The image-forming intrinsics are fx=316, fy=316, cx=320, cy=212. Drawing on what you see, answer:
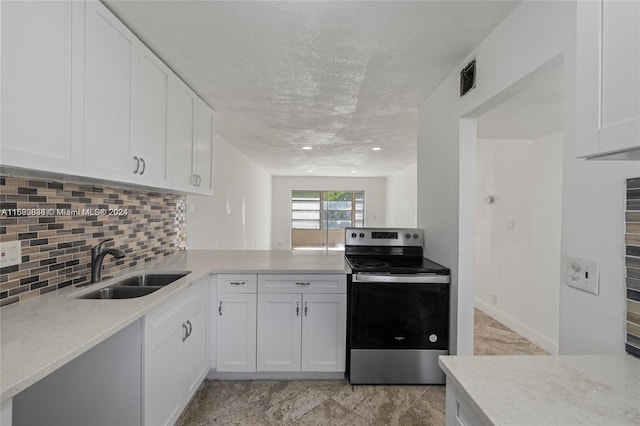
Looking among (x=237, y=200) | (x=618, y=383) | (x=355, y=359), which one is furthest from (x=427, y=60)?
(x=237, y=200)

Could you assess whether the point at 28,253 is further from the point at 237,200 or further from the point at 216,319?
the point at 237,200

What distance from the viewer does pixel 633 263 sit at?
0.95m

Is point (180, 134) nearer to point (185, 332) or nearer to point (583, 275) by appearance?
point (185, 332)

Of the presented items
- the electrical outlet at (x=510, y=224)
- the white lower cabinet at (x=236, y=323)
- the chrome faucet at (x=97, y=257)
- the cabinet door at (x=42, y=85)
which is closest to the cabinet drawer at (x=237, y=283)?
the white lower cabinet at (x=236, y=323)

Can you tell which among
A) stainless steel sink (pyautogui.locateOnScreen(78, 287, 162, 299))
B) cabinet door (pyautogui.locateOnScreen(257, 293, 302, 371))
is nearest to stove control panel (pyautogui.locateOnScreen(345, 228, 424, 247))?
cabinet door (pyautogui.locateOnScreen(257, 293, 302, 371))

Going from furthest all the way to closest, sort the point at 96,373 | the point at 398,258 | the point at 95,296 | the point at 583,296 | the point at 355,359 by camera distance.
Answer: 1. the point at 398,258
2. the point at 355,359
3. the point at 95,296
4. the point at 96,373
5. the point at 583,296

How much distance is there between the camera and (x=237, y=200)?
199 inches

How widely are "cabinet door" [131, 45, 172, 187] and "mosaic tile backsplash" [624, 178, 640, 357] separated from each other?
2.10 meters

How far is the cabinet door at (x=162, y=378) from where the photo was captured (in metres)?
1.48

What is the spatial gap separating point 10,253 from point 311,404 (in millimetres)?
1851

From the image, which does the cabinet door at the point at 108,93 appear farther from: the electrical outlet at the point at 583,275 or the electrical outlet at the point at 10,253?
the electrical outlet at the point at 583,275

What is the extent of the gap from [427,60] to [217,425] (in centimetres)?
263

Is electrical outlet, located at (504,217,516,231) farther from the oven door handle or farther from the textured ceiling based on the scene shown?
the oven door handle

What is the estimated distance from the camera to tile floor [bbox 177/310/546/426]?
1964mm
